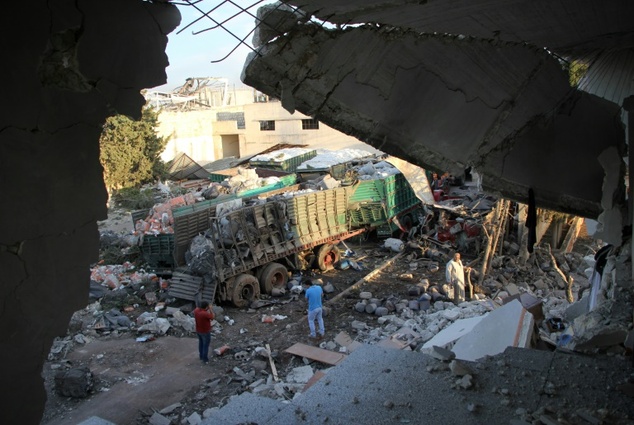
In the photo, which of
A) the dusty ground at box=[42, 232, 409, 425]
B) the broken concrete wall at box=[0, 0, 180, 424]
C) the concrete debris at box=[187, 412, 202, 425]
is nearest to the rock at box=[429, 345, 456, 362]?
the broken concrete wall at box=[0, 0, 180, 424]

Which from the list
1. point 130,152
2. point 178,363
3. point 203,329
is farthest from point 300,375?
point 130,152

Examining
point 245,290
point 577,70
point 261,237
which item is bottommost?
point 245,290

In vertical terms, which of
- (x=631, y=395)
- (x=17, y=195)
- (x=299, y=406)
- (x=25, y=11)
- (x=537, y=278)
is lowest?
(x=537, y=278)

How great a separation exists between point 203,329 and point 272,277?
3.15 m

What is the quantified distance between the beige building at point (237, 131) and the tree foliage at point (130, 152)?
3445 mm

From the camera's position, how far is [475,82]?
12.9 ft

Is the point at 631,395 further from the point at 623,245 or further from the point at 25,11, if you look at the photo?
the point at 25,11

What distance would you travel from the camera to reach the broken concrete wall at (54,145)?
1809 mm

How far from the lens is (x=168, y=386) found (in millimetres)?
7164

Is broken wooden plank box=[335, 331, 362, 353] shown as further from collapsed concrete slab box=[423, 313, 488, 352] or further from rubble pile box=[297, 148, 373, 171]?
rubble pile box=[297, 148, 373, 171]

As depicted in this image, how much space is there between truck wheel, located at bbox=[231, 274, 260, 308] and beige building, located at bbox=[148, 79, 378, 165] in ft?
59.7

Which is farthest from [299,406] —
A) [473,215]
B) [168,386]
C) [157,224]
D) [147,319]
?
[157,224]

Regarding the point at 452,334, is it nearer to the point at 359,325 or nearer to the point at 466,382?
the point at 359,325

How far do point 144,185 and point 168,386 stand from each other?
62.4 feet
